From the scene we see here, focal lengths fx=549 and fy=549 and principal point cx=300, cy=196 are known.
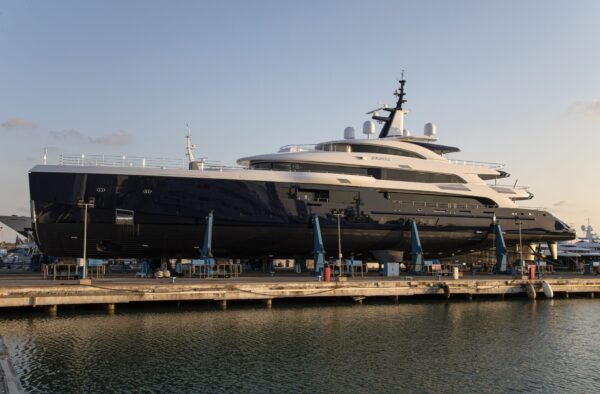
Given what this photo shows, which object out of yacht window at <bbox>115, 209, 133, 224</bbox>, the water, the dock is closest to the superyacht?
yacht window at <bbox>115, 209, 133, 224</bbox>

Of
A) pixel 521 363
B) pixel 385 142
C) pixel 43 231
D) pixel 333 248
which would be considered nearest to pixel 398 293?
pixel 333 248

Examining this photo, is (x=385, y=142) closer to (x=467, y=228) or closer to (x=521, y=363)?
(x=467, y=228)

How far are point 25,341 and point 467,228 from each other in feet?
123

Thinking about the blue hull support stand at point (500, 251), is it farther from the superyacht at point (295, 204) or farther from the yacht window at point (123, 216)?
the yacht window at point (123, 216)

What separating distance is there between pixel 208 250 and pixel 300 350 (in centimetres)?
1706

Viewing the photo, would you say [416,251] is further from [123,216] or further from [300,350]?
[300,350]

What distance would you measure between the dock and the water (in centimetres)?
82

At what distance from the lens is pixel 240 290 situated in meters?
31.4

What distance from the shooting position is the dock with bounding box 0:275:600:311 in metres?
27.7

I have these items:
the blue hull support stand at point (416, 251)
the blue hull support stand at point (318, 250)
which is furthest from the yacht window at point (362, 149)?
the blue hull support stand at point (318, 250)

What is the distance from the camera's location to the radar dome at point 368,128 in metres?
53.7

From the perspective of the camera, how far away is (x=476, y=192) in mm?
50000

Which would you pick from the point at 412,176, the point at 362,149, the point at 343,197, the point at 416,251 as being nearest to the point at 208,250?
the point at 343,197

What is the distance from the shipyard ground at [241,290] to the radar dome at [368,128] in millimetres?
20380
